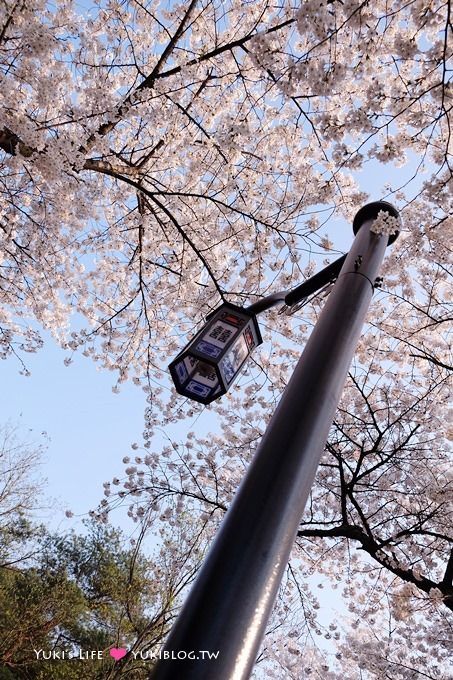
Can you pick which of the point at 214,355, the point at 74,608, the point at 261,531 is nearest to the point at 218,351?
the point at 214,355

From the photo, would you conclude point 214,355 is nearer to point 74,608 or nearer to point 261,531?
point 261,531

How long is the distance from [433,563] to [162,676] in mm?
6058

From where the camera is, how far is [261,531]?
118 cm

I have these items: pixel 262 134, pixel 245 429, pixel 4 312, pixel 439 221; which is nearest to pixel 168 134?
pixel 262 134

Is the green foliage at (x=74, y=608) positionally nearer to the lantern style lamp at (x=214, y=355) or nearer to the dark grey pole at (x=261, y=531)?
the lantern style lamp at (x=214, y=355)

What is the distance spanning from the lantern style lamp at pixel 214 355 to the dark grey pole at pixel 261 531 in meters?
0.73

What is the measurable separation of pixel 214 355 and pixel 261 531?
1.27 metres

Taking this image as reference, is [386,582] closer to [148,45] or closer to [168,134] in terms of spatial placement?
[168,134]

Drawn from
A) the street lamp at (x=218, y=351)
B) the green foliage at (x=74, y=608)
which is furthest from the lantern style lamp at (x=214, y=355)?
the green foliage at (x=74, y=608)

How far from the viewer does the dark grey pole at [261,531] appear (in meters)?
1.01

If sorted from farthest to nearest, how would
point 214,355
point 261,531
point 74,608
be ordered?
point 74,608 → point 214,355 → point 261,531

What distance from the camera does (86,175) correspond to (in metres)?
6.38

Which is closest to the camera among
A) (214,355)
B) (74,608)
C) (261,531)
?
(261,531)

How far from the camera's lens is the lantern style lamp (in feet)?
7.89
